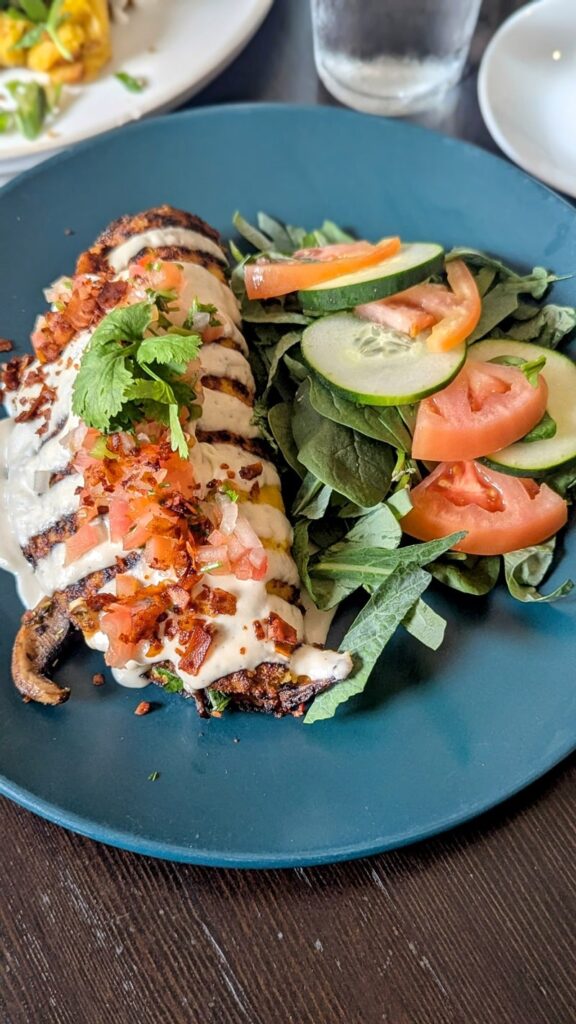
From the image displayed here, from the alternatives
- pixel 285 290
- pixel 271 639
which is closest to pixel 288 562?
pixel 271 639

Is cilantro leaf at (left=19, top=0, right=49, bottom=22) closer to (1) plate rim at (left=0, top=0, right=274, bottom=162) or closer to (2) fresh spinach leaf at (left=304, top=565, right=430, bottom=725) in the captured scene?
(1) plate rim at (left=0, top=0, right=274, bottom=162)

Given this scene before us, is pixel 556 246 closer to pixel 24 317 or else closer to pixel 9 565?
pixel 24 317

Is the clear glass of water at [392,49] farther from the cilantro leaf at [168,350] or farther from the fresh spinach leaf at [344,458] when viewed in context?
the cilantro leaf at [168,350]

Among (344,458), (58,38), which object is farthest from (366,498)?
(58,38)

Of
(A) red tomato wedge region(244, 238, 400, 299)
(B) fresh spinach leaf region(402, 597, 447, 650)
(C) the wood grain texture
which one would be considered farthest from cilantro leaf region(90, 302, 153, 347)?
(C) the wood grain texture

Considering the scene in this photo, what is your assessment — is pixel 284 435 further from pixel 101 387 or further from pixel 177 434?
pixel 101 387

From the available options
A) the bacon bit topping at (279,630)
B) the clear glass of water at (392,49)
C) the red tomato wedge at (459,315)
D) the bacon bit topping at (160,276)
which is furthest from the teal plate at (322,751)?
the clear glass of water at (392,49)
